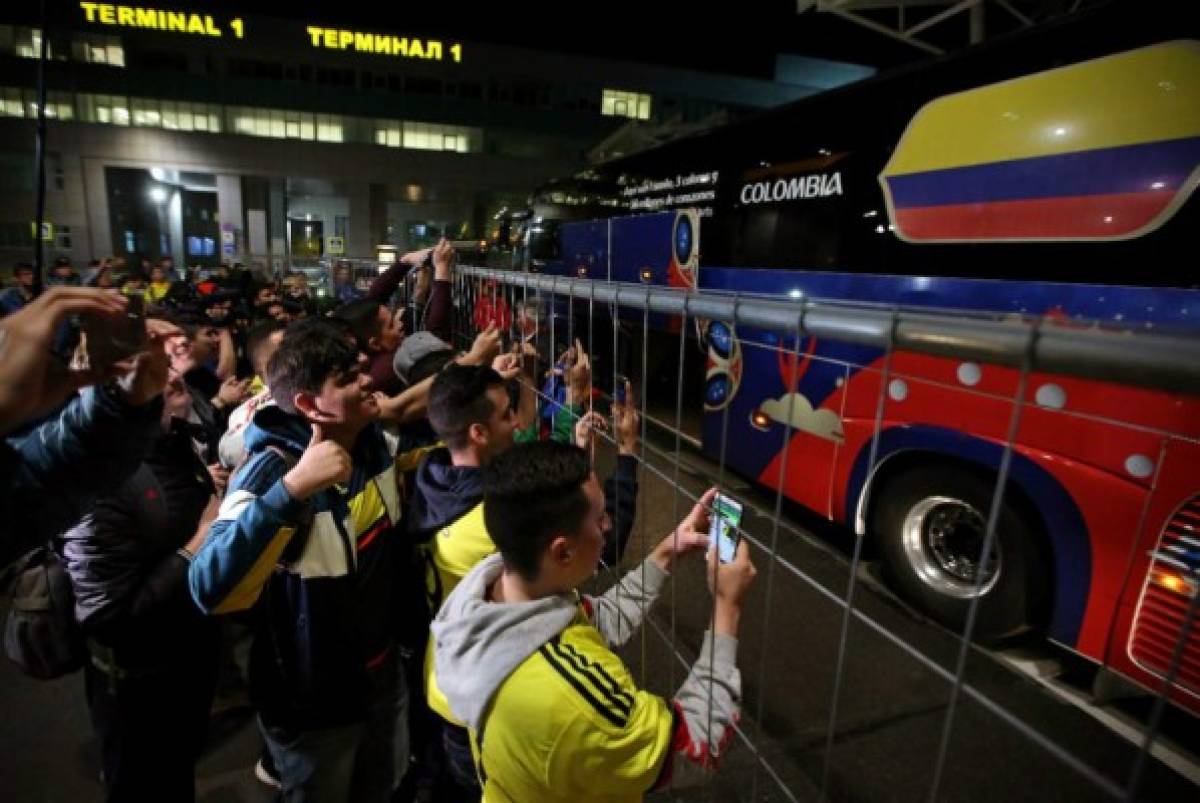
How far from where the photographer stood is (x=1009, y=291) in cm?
358

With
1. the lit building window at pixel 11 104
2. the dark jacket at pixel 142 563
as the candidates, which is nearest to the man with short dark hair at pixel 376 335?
the dark jacket at pixel 142 563

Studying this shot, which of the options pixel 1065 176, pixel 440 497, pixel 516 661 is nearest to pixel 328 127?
pixel 1065 176

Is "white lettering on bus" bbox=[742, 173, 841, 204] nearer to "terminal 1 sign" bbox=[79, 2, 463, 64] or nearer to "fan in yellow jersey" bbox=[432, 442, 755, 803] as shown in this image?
"fan in yellow jersey" bbox=[432, 442, 755, 803]

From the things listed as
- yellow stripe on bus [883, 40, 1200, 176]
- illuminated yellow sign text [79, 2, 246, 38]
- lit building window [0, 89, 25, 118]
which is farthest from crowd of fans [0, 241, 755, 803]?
lit building window [0, 89, 25, 118]

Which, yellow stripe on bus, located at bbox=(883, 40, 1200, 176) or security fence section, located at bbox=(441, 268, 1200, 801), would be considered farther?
yellow stripe on bus, located at bbox=(883, 40, 1200, 176)

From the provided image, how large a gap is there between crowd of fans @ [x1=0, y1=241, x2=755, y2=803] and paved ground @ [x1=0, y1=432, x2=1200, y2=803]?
0.75m

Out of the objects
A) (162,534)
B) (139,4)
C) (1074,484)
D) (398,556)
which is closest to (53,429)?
(162,534)

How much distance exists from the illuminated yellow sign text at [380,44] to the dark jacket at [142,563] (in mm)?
40814

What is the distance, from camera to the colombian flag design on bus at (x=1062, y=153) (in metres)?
2.92

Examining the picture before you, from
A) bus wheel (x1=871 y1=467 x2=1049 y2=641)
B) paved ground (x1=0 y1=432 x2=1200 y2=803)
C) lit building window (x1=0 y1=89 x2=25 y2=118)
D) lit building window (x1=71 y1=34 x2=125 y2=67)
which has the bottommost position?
paved ground (x1=0 y1=432 x2=1200 y2=803)

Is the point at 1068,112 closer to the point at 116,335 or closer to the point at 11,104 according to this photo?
the point at 116,335

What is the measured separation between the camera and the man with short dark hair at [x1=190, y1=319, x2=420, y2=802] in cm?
174

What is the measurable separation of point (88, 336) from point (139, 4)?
43.8 m

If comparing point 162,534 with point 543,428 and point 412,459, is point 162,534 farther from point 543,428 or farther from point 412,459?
point 543,428
